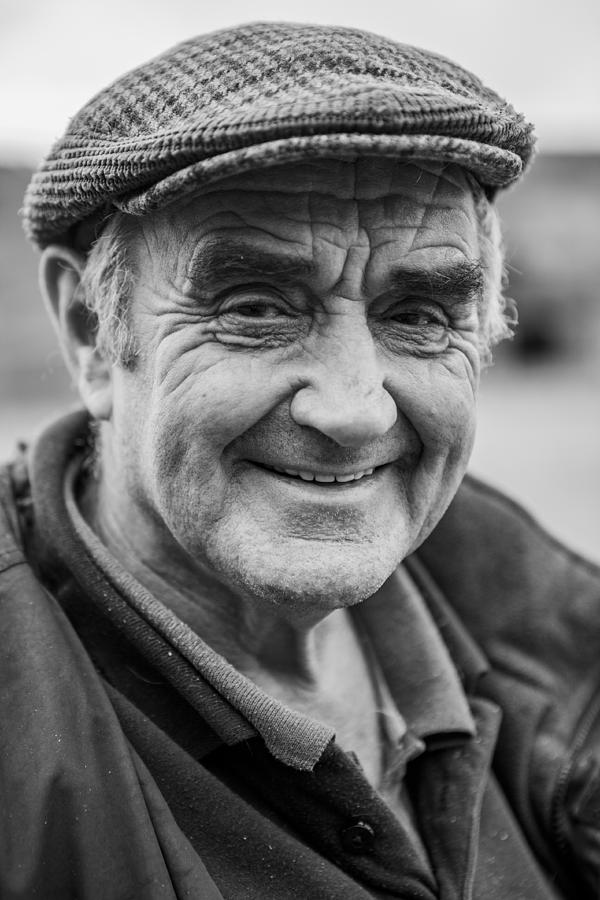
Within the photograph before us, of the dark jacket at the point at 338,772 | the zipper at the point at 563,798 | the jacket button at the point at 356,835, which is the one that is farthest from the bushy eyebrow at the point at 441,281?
the zipper at the point at 563,798

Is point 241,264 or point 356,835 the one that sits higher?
point 241,264

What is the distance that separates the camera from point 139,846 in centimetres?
151

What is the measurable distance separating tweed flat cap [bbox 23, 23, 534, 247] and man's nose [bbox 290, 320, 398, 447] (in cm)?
35

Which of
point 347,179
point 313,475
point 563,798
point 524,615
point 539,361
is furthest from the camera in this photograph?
point 539,361

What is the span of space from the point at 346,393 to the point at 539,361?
1816 centimetres

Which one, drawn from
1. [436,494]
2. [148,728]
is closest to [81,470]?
[148,728]

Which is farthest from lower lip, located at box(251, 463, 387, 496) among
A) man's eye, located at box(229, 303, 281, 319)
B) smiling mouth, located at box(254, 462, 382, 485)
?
man's eye, located at box(229, 303, 281, 319)

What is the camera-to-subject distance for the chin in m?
1.74

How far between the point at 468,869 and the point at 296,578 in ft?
2.83

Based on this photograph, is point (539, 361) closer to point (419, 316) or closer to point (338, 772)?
point (419, 316)

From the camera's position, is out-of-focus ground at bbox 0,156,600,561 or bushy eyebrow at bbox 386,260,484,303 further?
out-of-focus ground at bbox 0,156,600,561

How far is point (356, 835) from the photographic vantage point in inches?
72.9

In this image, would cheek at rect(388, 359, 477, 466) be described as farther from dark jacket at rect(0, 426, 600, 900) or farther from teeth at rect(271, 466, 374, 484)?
dark jacket at rect(0, 426, 600, 900)

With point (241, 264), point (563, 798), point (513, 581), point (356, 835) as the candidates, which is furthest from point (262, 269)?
point (563, 798)
